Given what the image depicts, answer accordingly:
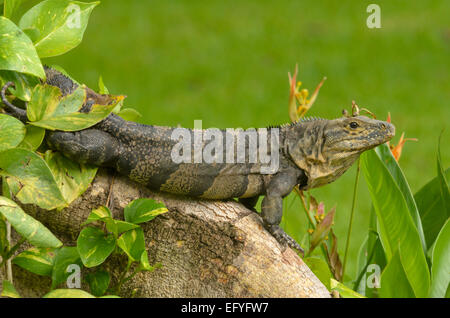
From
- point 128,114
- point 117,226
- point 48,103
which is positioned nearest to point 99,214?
point 117,226

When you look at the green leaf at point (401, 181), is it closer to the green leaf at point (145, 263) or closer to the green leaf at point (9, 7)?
the green leaf at point (145, 263)

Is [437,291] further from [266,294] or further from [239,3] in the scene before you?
[239,3]

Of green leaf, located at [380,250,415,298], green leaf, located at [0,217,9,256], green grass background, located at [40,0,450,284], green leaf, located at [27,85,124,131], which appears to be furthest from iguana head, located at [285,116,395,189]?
green grass background, located at [40,0,450,284]

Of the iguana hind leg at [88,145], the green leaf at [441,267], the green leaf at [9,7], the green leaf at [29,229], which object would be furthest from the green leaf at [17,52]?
the green leaf at [441,267]

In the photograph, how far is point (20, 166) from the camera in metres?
2.50

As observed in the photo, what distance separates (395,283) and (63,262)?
134cm

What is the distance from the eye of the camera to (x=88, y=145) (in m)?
2.83

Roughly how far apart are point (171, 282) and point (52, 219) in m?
0.59

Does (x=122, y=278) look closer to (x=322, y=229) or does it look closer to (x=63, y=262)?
(x=63, y=262)

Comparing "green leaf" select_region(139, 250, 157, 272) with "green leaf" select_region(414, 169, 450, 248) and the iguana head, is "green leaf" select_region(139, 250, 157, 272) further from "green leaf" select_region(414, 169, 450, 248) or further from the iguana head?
"green leaf" select_region(414, 169, 450, 248)

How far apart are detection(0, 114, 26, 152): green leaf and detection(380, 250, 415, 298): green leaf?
154 cm

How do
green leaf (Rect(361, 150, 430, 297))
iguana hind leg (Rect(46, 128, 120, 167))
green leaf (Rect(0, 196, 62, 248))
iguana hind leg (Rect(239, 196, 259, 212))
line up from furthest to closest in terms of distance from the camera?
iguana hind leg (Rect(239, 196, 259, 212)), iguana hind leg (Rect(46, 128, 120, 167)), green leaf (Rect(361, 150, 430, 297)), green leaf (Rect(0, 196, 62, 248))

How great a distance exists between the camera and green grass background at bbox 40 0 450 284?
22.2ft
